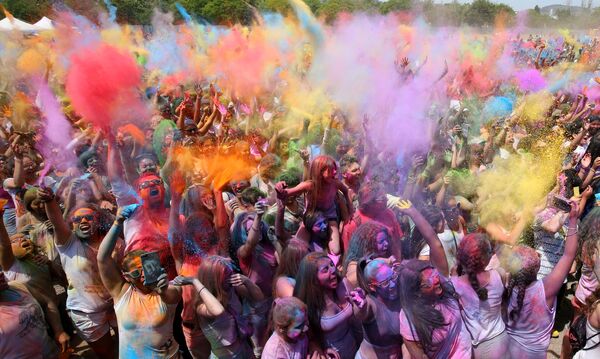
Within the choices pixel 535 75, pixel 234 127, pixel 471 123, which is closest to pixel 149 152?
pixel 234 127

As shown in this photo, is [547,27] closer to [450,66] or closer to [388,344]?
[450,66]

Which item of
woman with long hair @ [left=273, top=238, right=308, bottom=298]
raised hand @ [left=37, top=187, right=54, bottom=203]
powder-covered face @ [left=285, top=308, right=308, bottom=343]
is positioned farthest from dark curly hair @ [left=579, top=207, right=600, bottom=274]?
raised hand @ [left=37, top=187, right=54, bottom=203]

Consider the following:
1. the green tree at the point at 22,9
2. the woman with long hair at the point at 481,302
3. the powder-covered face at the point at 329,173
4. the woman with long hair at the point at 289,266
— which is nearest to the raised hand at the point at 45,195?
the woman with long hair at the point at 289,266

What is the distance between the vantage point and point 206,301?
2.61m

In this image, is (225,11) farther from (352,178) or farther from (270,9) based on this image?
(352,178)

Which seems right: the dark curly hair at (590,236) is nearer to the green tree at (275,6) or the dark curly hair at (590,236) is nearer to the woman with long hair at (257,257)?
the woman with long hair at (257,257)

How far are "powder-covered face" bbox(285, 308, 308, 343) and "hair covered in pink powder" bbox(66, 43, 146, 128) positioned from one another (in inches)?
136

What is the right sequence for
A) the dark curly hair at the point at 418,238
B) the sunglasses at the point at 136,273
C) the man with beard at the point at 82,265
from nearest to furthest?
the sunglasses at the point at 136,273 → the man with beard at the point at 82,265 → the dark curly hair at the point at 418,238

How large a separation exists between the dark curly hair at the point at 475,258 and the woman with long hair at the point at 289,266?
3.47 ft

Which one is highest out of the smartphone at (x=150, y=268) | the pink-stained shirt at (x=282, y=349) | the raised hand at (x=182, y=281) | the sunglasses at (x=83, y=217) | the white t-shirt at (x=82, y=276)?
the smartphone at (x=150, y=268)

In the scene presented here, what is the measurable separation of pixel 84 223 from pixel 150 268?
1017mm

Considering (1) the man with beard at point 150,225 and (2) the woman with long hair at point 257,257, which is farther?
(1) the man with beard at point 150,225

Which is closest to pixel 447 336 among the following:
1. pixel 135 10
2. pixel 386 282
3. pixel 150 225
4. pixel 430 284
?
pixel 430 284

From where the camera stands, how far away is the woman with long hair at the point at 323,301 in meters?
2.55
